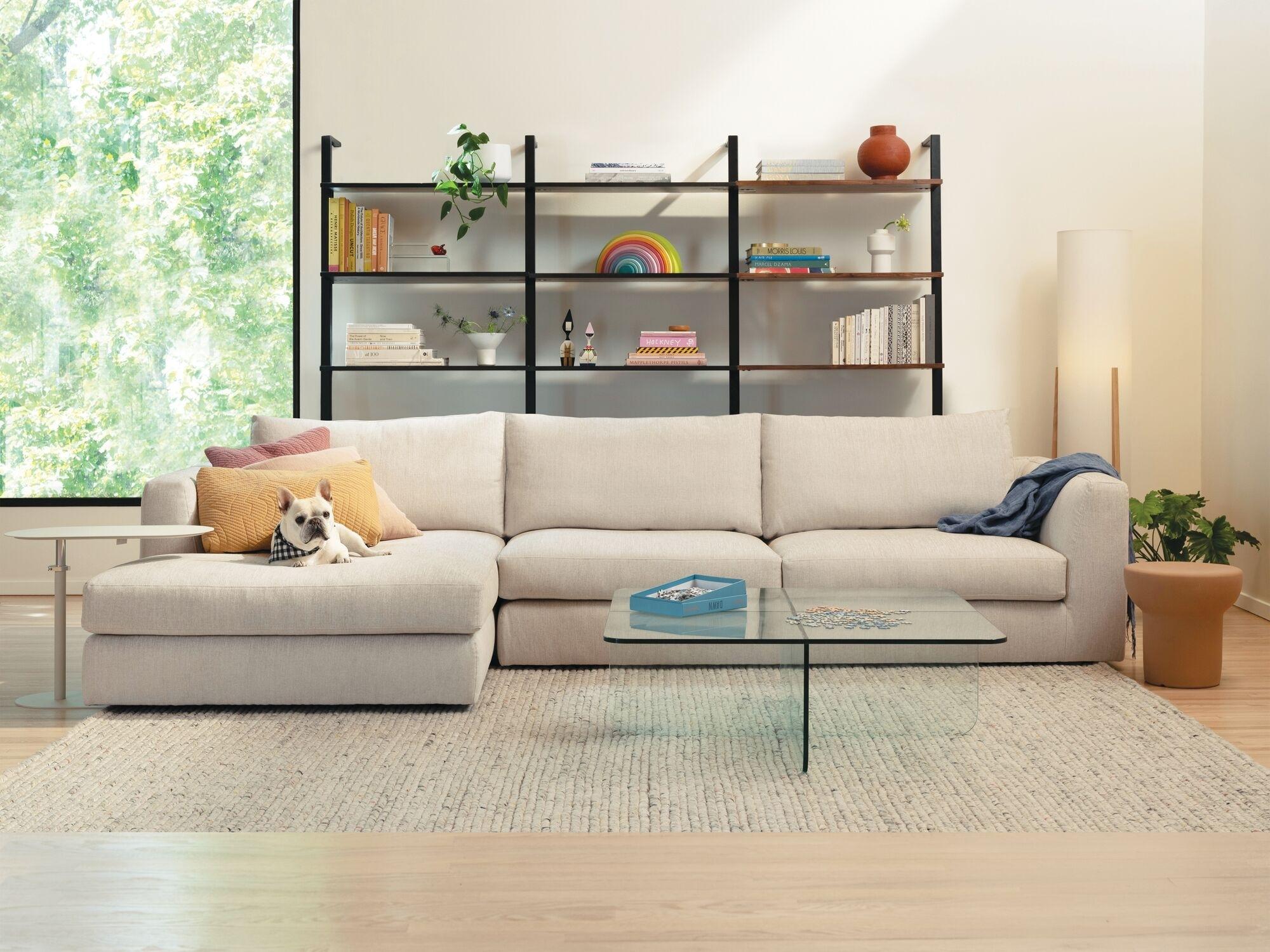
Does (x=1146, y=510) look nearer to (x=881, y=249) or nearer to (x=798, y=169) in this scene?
(x=881, y=249)

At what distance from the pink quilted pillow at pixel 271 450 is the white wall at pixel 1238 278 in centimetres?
357

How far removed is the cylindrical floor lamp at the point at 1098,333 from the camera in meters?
4.59

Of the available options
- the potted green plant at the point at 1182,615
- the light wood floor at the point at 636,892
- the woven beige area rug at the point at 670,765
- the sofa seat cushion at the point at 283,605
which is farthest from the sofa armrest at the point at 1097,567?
the sofa seat cushion at the point at 283,605

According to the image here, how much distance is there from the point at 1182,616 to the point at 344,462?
2650mm

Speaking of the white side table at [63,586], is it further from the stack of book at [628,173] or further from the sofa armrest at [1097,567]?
the sofa armrest at [1097,567]

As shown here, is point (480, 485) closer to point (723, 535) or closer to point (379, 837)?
point (723, 535)

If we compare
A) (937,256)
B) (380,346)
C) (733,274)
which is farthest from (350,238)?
(937,256)

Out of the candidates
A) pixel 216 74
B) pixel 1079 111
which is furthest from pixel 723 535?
pixel 216 74

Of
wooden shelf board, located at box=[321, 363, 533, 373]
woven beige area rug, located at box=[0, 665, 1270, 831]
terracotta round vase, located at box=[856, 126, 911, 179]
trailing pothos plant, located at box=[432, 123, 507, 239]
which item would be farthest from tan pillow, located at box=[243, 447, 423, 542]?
terracotta round vase, located at box=[856, 126, 911, 179]

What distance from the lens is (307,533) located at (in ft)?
10.8

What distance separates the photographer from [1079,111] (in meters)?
5.02

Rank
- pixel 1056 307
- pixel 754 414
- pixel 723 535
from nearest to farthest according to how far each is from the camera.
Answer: pixel 723 535 < pixel 754 414 < pixel 1056 307

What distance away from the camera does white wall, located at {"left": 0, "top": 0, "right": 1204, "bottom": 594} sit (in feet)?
16.4

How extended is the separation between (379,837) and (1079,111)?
438cm
